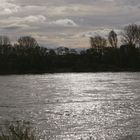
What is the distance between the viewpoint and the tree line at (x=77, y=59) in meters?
161

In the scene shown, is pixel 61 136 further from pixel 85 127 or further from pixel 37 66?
pixel 37 66

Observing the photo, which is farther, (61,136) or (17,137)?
(61,136)

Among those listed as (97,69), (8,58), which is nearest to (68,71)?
(97,69)

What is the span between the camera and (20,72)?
164500 millimetres

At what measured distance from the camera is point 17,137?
1289cm

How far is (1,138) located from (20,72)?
152288 millimetres

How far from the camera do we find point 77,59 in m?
172

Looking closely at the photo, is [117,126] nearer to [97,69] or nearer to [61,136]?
[61,136]

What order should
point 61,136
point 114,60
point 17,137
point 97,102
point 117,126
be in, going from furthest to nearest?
point 114,60
point 97,102
point 117,126
point 61,136
point 17,137

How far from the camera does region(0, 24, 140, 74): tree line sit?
16138cm

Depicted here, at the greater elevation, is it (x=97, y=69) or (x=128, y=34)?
(x=128, y=34)

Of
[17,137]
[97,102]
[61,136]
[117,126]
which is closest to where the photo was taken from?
[17,137]

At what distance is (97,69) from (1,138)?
154m

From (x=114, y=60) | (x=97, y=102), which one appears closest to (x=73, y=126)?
(x=97, y=102)
